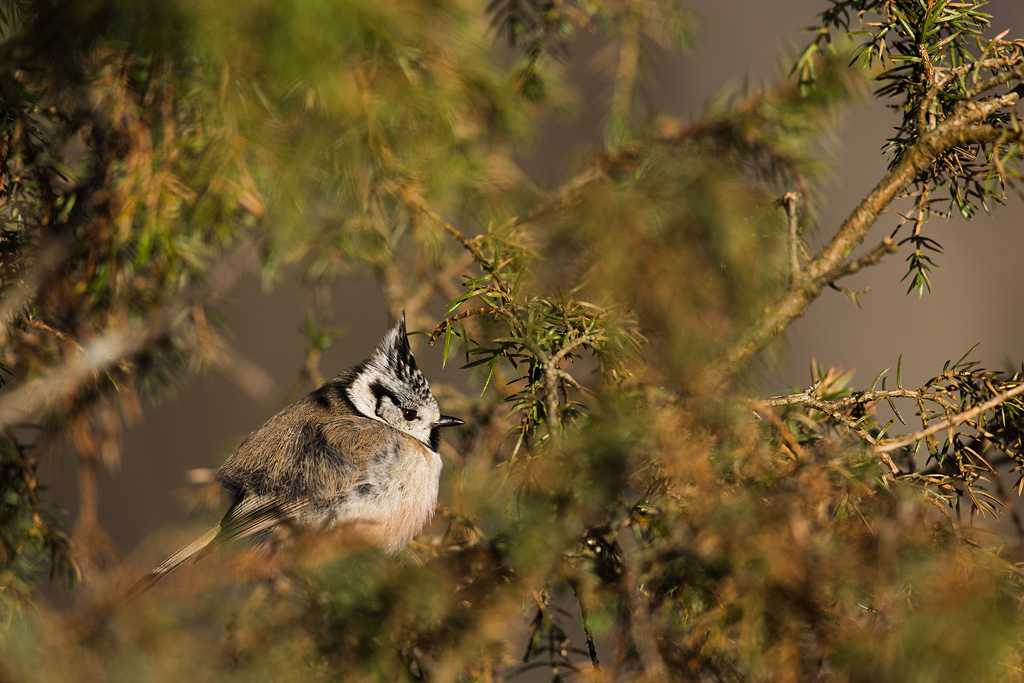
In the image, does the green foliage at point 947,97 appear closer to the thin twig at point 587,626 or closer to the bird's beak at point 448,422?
the thin twig at point 587,626

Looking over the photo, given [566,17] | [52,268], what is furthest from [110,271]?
[566,17]

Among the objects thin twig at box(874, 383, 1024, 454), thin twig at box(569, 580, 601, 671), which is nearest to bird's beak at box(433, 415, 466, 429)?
thin twig at box(569, 580, 601, 671)

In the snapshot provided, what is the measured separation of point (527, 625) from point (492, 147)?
1.21 m

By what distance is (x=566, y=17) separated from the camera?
1.53 meters

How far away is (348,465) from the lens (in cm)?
177

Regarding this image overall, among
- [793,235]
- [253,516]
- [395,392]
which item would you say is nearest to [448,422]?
[395,392]

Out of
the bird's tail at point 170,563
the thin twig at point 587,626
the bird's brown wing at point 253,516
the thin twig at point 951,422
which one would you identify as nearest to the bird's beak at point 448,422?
the bird's brown wing at point 253,516

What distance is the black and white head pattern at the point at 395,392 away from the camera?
187 cm

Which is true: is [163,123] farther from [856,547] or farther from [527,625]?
[856,547]

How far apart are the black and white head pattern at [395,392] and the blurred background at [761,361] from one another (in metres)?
0.12

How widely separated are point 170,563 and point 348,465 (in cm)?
56

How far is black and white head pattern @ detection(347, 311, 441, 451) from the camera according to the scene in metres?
1.87

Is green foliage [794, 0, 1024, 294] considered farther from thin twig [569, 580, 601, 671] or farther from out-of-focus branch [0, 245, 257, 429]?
out-of-focus branch [0, 245, 257, 429]

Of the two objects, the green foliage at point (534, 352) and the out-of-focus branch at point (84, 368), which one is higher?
the green foliage at point (534, 352)
